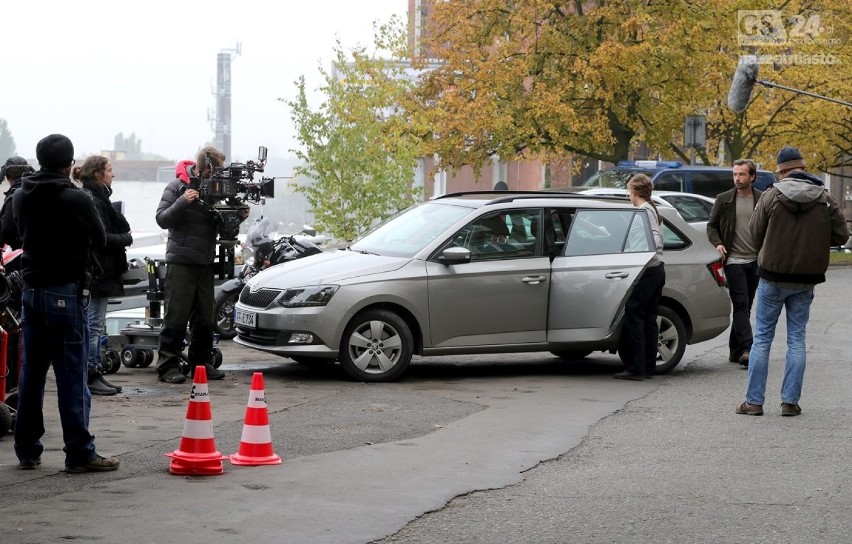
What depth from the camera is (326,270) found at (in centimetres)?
1212

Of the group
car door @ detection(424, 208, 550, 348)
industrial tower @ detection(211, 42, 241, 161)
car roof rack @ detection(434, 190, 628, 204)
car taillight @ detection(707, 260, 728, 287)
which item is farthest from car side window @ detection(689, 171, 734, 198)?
industrial tower @ detection(211, 42, 241, 161)

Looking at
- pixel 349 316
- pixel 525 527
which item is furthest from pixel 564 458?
pixel 349 316

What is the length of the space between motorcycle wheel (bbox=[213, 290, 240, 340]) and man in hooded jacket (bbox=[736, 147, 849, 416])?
6745mm

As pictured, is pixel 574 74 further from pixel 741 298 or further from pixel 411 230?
pixel 411 230

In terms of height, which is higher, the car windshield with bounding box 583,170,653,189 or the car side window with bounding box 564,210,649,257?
the car windshield with bounding box 583,170,653,189

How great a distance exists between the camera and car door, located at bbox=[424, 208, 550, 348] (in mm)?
12188

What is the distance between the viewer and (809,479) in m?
7.82

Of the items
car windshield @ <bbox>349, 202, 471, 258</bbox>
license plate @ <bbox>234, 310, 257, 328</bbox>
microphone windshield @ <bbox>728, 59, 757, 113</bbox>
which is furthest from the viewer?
microphone windshield @ <bbox>728, 59, 757, 113</bbox>

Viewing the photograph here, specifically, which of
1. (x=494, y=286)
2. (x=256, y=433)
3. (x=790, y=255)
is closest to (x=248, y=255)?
(x=494, y=286)

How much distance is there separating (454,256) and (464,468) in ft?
13.8

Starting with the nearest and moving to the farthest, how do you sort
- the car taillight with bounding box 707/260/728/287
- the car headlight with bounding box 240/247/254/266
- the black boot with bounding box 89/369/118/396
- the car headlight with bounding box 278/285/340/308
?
the black boot with bounding box 89/369/118/396 < the car headlight with bounding box 278/285/340/308 < the car taillight with bounding box 707/260/728/287 < the car headlight with bounding box 240/247/254/266

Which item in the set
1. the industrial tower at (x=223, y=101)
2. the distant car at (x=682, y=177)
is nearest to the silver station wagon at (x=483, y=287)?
the distant car at (x=682, y=177)

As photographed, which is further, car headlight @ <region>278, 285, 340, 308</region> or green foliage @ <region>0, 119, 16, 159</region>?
green foliage @ <region>0, 119, 16, 159</region>

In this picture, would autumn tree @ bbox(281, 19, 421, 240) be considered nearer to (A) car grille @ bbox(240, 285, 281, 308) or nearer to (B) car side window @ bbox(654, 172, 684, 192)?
(B) car side window @ bbox(654, 172, 684, 192)
